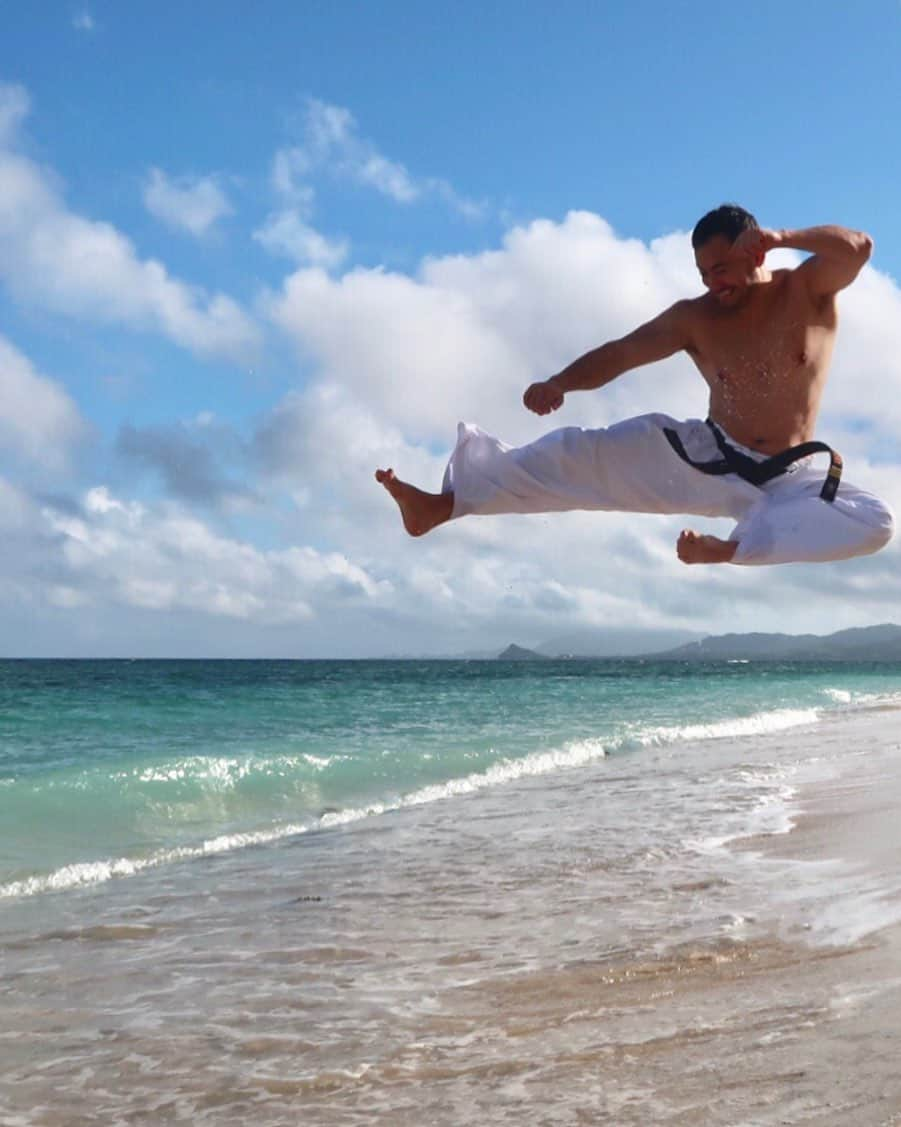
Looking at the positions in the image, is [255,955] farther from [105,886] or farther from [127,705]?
[127,705]

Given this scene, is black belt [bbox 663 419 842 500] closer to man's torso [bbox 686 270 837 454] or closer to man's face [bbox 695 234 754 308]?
man's torso [bbox 686 270 837 454]

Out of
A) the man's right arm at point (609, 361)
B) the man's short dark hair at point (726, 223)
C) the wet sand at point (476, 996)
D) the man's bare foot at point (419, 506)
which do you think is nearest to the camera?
the wet sand at point (476, 996)

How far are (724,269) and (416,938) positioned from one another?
356cm

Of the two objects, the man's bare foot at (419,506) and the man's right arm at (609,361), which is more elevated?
the man's right arm at (609,361)

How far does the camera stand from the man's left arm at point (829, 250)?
474 centimetres

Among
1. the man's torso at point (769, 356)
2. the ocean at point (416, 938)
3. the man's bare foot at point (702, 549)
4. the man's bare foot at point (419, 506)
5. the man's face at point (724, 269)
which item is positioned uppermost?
the man's face at point (724, 269)

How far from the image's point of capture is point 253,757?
52.8 feet

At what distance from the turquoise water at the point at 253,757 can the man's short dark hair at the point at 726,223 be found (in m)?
6.17

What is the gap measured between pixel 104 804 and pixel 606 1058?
9.25 meters

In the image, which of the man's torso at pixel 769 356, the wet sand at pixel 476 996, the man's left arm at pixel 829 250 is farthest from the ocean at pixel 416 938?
the man's left arm at pixel 829 250

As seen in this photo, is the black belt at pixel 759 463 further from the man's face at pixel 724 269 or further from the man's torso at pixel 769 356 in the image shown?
the man's face at pixel 724 269

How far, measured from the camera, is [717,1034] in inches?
167

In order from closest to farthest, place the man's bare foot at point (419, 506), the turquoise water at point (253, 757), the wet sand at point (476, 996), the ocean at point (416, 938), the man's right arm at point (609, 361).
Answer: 1. the wet sand at point (476, 996)
2. the ocean at point (416, 938)
3. the man's right arm at point (609, 361)
4. the man's bare foot at point (419, 506)
5. the turquoise water at point (253, 757)

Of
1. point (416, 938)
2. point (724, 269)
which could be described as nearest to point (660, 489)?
point (724, 269)
